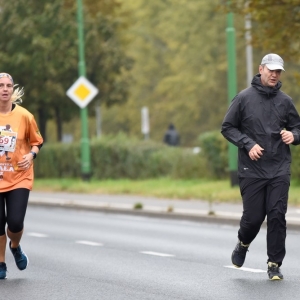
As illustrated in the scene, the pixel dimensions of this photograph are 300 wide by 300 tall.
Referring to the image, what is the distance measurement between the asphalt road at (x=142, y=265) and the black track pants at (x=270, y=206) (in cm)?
36

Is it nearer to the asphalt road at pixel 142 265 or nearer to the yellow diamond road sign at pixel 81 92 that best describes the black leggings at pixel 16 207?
the asphalt road at pixel 142 265

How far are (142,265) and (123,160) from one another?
20.4 m

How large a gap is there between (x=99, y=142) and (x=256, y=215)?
2347cm

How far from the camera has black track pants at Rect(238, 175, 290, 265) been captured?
9.99 metres

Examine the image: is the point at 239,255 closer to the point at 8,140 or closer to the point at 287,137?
the point at 287,137

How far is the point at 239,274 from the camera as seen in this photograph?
1084 cm

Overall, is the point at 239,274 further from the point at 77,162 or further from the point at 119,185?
the point at 77,162

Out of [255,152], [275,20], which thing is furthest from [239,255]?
[275,20]

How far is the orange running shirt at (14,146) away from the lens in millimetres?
10297

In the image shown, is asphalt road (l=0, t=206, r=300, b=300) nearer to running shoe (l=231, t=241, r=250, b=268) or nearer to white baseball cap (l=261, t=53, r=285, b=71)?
running shoe (l=231, t=241, r=250, b=268)

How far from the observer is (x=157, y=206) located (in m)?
21.6

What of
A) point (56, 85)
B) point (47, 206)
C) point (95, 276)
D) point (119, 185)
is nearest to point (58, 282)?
point (95, 276)

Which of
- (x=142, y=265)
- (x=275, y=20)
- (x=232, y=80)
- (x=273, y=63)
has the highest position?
(x=275, y=20)

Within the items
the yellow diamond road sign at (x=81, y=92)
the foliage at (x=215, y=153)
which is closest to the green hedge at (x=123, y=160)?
the foliage at (x=215, y=153)
